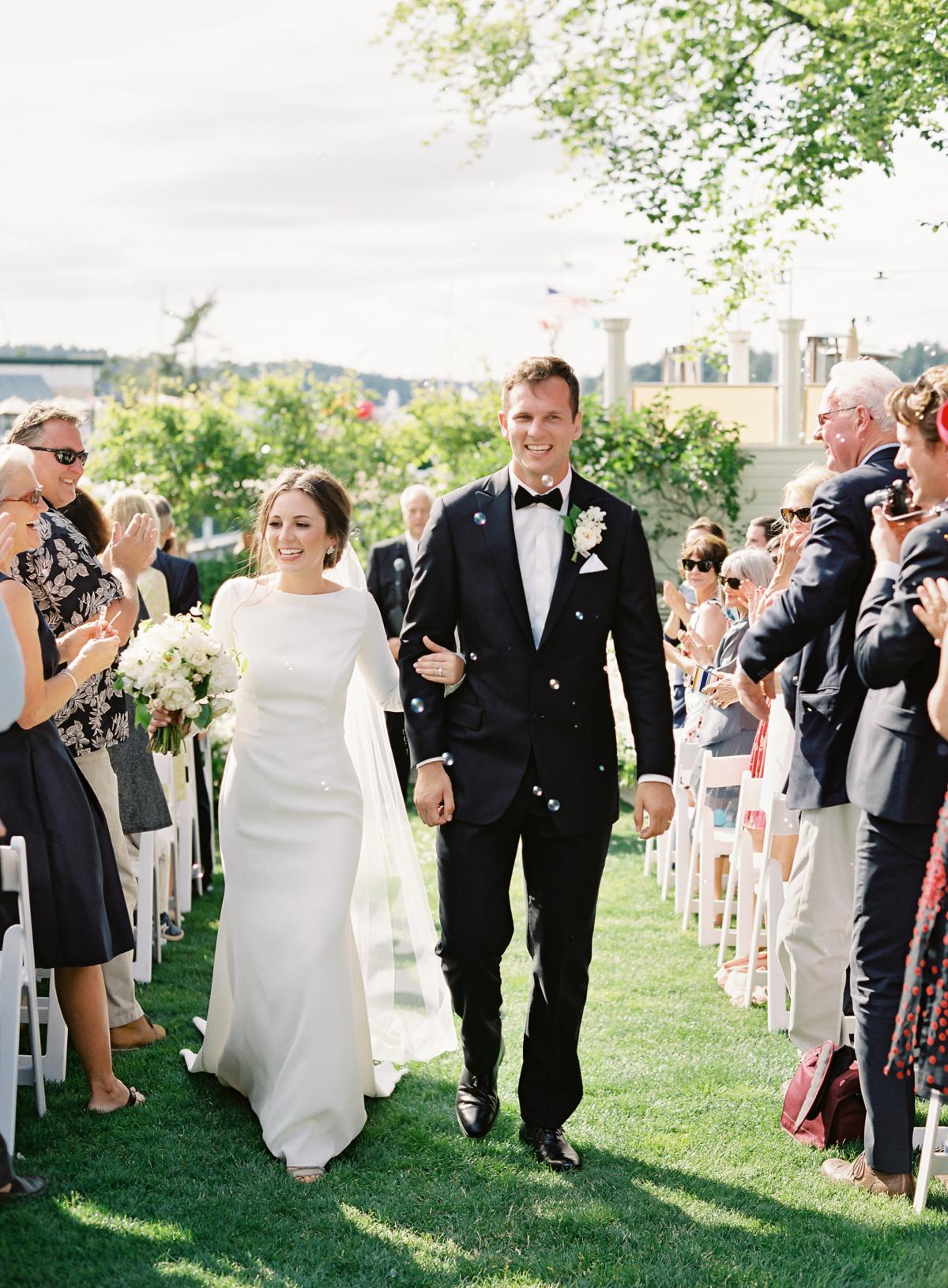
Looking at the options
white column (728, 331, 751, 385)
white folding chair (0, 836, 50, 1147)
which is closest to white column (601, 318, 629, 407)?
white column (728, 331, 751, 385)

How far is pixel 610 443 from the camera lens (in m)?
14.4

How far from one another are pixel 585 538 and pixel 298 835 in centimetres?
136

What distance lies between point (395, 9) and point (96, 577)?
28.5 feet

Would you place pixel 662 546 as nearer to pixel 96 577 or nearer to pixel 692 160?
pixel 692 160

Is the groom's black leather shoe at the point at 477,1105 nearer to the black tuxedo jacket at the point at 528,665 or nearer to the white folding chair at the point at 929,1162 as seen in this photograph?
the black tuxedo jacket at the point at 528,665

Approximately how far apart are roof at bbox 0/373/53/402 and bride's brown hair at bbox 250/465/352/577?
43.9 m

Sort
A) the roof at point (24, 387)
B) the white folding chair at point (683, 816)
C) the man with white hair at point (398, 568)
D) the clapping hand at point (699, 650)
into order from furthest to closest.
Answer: the roof at point (24, 387) → the man with white hair at point (398, 568) → the white folding chair at point (683, 816) → the clapping hand at point (699, 650)

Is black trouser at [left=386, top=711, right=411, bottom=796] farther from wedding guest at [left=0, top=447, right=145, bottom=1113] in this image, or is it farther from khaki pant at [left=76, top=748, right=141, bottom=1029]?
wedding guest at [left=0, top=447, right=145, bottom=1113]

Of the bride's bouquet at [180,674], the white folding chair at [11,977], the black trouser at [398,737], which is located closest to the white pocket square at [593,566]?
the bride's bouquet at [180,674]

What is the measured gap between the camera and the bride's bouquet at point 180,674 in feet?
14.6

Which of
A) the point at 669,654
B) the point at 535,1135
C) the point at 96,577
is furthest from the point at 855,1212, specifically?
the point at 669,654

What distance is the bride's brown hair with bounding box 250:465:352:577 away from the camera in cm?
464

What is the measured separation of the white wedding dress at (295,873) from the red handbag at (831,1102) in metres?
1.40

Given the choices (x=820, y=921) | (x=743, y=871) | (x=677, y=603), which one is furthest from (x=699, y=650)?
(x=820, y=921)
